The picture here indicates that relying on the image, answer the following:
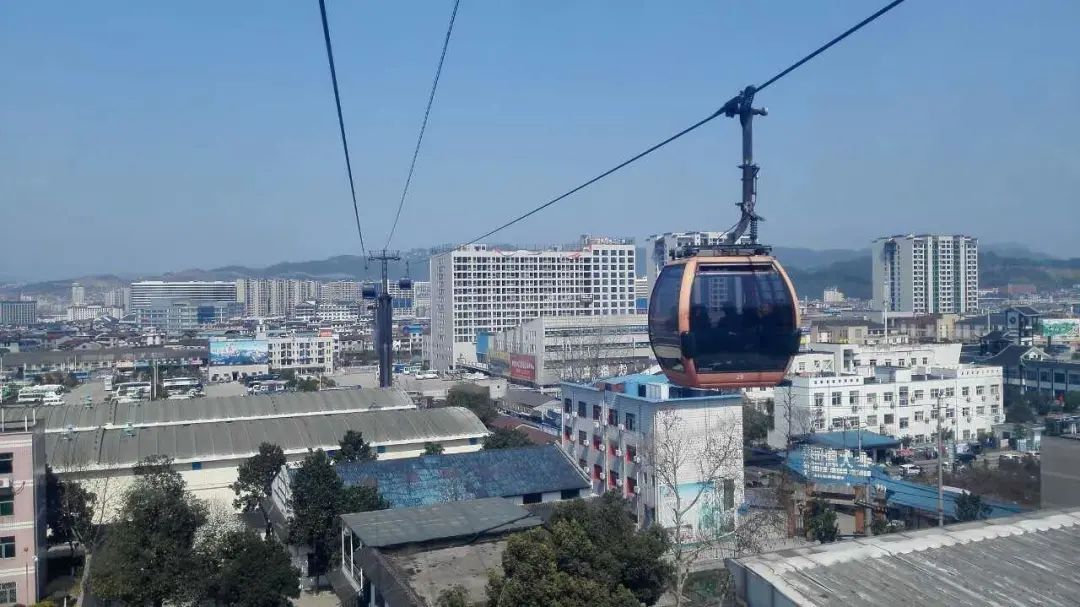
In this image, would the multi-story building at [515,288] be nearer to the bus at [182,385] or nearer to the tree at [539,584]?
the bus at [182,385]

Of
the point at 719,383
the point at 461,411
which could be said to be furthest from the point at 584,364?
the point at 719,383

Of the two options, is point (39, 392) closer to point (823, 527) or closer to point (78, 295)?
point (823, 527)

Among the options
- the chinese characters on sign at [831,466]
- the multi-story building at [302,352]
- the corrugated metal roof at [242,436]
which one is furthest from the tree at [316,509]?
the multi-story building at [302,352]

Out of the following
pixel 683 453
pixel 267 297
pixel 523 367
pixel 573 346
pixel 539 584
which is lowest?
pixel 523 367

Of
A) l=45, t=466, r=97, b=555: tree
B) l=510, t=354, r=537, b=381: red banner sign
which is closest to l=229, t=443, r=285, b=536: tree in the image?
l=45, t=466, r=97, b=555: tree

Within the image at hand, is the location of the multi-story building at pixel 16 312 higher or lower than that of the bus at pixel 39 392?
higher

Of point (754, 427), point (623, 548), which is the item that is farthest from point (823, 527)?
point (754, 427)

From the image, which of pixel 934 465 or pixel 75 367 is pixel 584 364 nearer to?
pixel 934 465
